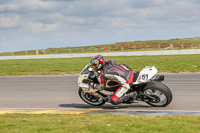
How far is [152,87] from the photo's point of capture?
7.18 meters

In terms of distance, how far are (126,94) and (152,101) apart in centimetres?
74

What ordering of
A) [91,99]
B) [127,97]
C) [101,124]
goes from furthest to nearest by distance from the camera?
[91,99]
[127,97]
[101,124]

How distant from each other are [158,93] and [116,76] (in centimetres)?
118

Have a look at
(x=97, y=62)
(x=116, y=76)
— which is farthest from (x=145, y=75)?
(x=97, y=62)

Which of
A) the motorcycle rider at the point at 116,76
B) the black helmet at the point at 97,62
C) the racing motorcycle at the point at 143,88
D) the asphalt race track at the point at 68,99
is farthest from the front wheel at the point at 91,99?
the black helmet at the point at 97,62

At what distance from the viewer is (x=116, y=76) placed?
7316 mm

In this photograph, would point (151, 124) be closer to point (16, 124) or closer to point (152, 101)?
point (152, 101)

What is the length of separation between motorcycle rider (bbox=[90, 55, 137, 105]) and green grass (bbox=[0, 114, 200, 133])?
107 cm

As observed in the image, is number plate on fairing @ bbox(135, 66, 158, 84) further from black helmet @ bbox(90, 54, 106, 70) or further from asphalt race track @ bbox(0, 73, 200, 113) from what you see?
black helmet @ bbox(90, 54, 106, 70)

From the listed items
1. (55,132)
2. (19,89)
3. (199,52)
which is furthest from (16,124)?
(199,52)

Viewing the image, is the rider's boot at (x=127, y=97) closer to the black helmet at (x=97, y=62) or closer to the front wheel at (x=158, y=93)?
the front wheel at (x=158, y=93)

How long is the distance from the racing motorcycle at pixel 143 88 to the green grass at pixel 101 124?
1145 millimetres

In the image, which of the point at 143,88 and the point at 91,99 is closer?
the point at 143,88

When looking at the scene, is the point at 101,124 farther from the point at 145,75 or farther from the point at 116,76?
the point at 145,75
